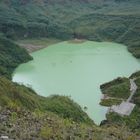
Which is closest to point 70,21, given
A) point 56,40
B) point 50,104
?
point 56,40

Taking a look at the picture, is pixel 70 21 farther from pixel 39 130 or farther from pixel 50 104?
pixel 39 130

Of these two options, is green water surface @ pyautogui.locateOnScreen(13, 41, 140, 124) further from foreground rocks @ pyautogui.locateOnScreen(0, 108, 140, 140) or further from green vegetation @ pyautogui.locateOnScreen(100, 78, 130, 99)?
foreground rocks @ pyautogui.locateOnScreen(0, 108, 140, 140)

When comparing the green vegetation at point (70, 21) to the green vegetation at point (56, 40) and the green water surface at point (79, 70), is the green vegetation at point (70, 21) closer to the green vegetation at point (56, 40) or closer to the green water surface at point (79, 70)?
the green vegetation at point (56, 40)

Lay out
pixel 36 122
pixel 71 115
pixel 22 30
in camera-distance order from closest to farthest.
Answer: pixel 36 122
pixel 71 115
pixel 22 30

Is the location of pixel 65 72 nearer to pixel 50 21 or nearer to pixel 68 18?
pixel 50 21

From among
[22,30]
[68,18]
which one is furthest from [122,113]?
[68,18]

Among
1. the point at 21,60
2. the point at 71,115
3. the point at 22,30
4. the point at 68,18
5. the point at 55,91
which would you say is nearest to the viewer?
the point at 71,115
